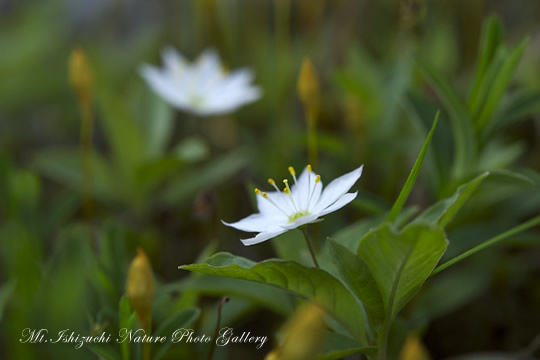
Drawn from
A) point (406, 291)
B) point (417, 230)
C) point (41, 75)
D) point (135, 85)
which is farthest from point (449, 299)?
point (41, 75)

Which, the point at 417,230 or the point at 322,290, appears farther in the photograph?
the point at 322,290

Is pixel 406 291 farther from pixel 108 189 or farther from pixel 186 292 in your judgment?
pixel 108 189

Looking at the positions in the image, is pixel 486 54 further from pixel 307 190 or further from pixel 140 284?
pixel 140 284

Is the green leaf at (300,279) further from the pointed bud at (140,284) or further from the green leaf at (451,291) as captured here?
the green leaf at (451,291)

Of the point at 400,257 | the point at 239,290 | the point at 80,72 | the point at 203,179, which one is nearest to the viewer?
the point at 400,257

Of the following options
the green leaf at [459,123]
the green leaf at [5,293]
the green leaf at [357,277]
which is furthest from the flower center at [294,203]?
the green leaf at [5,293]

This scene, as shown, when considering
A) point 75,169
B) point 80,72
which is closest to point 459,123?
point 80,72

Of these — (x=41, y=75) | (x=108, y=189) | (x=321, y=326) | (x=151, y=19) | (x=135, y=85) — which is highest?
(x=151, y=19)
